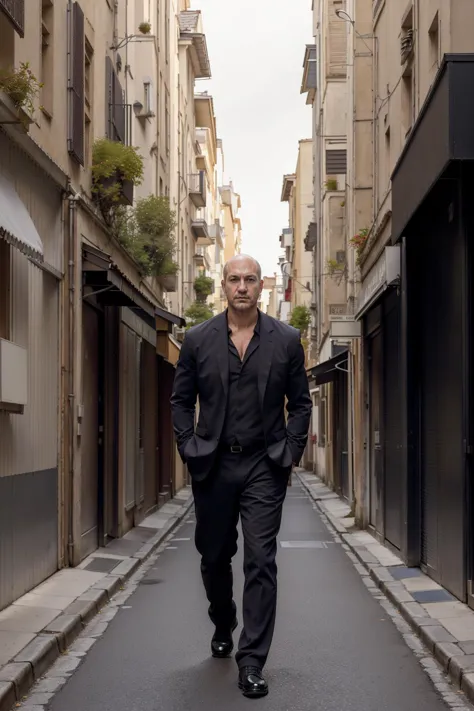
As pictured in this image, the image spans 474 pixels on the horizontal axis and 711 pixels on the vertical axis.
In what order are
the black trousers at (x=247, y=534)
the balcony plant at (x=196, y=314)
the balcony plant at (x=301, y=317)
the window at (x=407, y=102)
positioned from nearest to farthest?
the black trousers at (x=247, y=534)
the window at (x=407, y=102)
the balcony plant at (x=196, y=314)
the balcony plant at (x=301, y=317)

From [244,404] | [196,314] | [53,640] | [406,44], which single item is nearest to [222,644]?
[53,640]

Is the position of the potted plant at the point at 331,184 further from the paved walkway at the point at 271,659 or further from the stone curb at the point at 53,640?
the paved walkway at the point at 271,659

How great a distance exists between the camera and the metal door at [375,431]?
16.7 metres

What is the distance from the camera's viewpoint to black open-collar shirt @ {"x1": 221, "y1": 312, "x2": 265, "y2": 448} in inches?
279

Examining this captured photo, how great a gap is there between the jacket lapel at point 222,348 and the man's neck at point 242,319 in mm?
56

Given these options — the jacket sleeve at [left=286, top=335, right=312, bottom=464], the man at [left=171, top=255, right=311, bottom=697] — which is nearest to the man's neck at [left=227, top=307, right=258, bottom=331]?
the man at [left=171, top=255, right=311, bottom=697]

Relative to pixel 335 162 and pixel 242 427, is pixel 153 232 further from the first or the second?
pixel 335 162

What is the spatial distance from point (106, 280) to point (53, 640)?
22.2 ft

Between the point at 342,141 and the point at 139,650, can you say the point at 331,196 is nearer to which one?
the point at 342,141

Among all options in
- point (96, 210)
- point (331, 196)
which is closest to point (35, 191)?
point (96, 210)

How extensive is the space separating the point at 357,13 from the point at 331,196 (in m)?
12.8

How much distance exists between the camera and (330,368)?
2755 centimetres

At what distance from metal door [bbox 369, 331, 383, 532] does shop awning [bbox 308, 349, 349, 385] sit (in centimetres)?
548

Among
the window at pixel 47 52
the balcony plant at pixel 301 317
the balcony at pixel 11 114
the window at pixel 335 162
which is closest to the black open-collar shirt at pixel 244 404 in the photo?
the balcony at pixel 11 114
